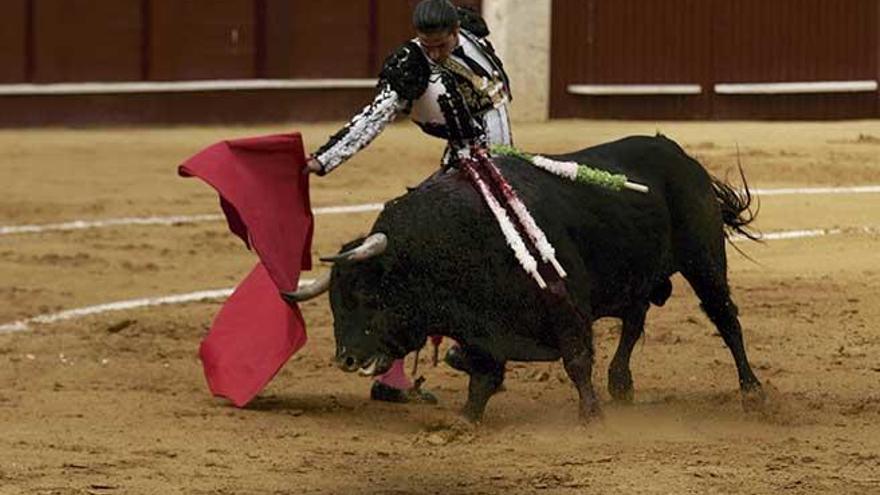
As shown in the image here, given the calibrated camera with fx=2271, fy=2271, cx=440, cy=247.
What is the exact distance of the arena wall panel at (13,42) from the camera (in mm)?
12984

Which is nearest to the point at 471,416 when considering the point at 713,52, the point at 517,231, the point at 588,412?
the point at 588,412

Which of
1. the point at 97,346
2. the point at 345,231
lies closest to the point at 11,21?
the point at 345,231

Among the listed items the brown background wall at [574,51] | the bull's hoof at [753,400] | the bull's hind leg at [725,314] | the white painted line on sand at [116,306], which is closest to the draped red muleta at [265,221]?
the bull's hind leg at [725,314]

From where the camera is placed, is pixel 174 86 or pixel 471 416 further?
pixel 174 86

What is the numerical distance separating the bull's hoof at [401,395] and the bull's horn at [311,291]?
52cm

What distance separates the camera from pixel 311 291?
558cm

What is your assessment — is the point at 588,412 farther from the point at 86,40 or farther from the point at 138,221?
the point at 86,40

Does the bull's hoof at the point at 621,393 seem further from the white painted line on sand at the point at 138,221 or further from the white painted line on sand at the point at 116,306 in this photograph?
the white painted line on sand at the point at 138,221

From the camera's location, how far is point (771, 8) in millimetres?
13664

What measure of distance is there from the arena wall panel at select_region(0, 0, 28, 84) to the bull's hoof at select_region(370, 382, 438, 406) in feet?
24.3

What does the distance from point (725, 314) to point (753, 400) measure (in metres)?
0.25

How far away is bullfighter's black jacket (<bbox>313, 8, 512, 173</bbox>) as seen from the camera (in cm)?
563

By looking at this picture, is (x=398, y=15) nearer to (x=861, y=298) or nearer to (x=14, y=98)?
(x=14, y=98)

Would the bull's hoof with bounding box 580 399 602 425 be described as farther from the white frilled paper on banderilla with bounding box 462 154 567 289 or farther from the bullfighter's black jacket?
the bullfighter's black jacket
